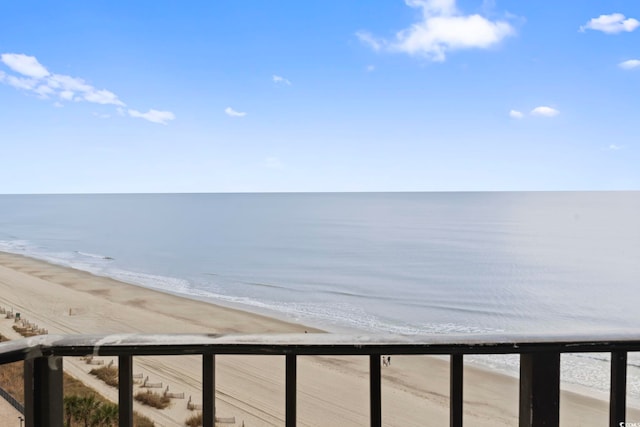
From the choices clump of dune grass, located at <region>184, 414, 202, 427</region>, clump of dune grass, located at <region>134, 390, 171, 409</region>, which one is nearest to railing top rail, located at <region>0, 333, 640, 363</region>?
clump of dune grass, located at <region>184, 414, 202, 427</region>

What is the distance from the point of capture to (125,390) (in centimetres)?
129

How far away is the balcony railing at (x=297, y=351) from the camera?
1219mm

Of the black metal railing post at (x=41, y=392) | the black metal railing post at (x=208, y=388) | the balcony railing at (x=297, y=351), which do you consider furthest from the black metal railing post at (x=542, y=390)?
the black metal railing post at (x=41, y=392)

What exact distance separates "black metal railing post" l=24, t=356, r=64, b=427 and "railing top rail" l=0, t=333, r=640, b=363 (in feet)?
0.11

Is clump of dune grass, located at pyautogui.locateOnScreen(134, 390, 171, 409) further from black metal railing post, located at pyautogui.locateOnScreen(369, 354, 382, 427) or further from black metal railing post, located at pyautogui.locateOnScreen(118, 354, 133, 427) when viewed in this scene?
black metal railing post, located at pyautogui.locateOnScreen(369, 354, 382, 427)

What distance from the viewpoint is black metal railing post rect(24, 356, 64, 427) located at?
3.99 feet

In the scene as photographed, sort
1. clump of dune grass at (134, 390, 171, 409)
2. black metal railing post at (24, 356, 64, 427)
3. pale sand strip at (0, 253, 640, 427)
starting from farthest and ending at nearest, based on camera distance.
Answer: pale sand strip at (0, 253, 640, 427)
clump of dune grass at (134, 390, 171, 409)
black metal railing post at (24, 356, 64, 427)

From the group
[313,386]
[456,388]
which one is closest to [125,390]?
[456,388]

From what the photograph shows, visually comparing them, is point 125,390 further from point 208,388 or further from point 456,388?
point 456,388

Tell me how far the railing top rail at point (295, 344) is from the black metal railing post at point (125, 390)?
5 centimetres

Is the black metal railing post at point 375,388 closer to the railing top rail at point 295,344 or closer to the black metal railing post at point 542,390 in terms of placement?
the railing top rail at point 295,344

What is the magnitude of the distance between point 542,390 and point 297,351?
66cm

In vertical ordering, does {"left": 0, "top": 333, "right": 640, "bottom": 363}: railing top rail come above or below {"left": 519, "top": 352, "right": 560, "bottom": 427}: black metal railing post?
above

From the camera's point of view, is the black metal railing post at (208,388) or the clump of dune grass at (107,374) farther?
the clump of dune grass at (107,374)
